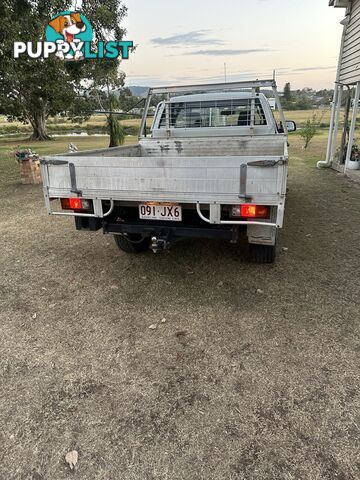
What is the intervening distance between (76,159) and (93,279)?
54.6 inches

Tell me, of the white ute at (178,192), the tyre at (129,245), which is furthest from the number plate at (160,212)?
the tyre at (129,245)

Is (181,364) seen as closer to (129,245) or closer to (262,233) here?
(262,233)

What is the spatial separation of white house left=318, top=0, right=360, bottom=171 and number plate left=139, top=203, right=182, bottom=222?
7379 millimetres

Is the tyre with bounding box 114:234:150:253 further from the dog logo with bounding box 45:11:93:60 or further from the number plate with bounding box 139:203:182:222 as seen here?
the dog logo with bounding box 45:11:93:60

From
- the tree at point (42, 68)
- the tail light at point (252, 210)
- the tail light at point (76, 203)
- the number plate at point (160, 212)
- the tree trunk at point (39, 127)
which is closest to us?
the tail light at point (252, 210)

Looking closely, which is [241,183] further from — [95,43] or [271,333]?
[95,43]

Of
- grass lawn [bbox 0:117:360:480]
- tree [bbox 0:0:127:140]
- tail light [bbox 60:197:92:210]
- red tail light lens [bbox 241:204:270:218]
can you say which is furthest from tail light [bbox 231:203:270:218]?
tree [bbox 0:0:127:140]

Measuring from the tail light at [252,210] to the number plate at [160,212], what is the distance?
555mm

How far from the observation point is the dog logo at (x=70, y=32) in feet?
54.7

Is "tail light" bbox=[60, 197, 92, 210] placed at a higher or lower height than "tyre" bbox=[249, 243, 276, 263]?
higher

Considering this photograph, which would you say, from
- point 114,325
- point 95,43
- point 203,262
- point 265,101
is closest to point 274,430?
point 114,325

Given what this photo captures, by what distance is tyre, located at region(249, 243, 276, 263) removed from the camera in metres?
3.90

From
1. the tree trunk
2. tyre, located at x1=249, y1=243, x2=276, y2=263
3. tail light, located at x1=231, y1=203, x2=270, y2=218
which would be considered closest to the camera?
tail light, located at x1=231, y1=203, x2=270, y2=218

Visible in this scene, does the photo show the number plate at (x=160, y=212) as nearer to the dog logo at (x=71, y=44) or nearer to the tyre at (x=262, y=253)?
the tyre at (x=262, y=253)
